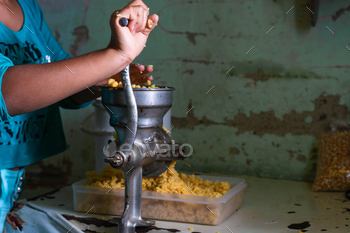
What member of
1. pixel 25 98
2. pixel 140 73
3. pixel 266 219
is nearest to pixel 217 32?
pixel 140 73

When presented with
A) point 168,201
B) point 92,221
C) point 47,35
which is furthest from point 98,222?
point 47,35

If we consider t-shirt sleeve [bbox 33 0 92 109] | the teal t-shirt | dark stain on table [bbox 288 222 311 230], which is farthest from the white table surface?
t-shirt sleeve [bbox 33 0 92 109]

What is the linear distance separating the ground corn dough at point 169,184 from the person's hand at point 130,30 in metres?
0.53

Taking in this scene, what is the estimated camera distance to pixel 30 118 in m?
1.19

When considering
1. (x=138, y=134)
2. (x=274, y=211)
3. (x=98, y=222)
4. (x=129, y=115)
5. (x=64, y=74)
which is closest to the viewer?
(x=64, y=74)

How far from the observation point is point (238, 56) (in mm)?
1796

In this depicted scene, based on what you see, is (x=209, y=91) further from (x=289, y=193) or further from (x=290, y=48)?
(x=289, y=193)

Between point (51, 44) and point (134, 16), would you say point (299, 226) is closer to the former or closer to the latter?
point (134, 16)

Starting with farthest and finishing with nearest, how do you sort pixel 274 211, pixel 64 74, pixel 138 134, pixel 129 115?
pixel 274 211
pixel 138 134
pixel 129 115
pixel 64 74

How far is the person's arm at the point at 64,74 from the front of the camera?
71cm

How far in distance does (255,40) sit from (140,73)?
32.2 inches

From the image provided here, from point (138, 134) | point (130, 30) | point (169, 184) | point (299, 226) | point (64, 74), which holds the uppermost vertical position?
point (130, 30)

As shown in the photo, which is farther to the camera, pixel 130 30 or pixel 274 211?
pixel 274 211

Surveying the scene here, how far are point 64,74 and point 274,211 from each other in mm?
896
